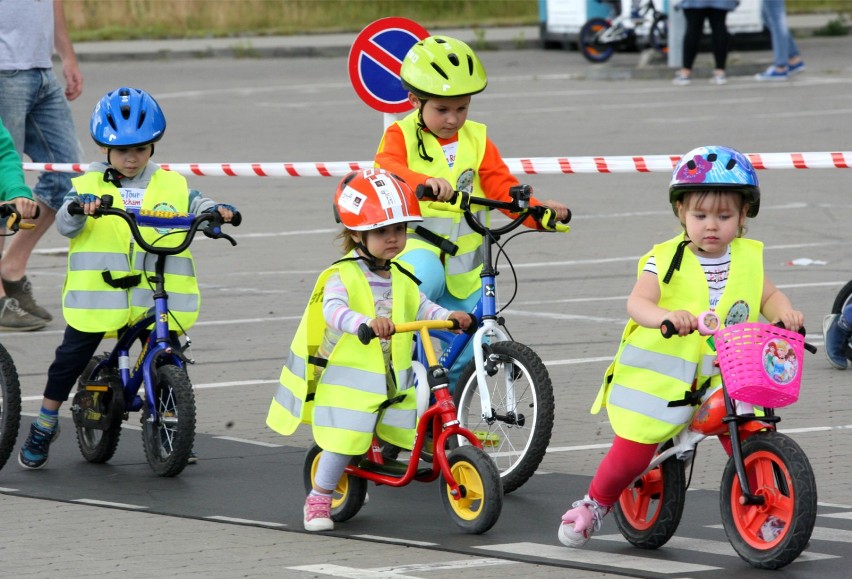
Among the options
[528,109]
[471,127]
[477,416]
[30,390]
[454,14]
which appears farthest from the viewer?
[454,14]

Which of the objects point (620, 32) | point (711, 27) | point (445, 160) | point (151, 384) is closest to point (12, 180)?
point (151, 384)

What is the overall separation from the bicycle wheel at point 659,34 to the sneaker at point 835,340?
18704 millimetres

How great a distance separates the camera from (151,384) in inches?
303

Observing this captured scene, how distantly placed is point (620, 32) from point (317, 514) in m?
22.8

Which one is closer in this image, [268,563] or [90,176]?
[268,563]

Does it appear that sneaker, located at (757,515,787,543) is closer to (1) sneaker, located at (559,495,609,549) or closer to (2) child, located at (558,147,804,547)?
(2) child, located at (558,147,804,547)

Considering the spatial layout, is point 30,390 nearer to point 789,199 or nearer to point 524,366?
point 524,366

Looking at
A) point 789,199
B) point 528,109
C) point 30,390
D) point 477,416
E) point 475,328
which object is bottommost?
Result: point 528,109

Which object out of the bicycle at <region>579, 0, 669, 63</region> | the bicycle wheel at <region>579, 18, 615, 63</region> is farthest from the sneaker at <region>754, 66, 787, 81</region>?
the bicycle wheel at <region>579, 18, 615, 63</region>

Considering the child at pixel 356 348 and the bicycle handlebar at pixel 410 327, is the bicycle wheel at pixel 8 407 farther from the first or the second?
the bicycle handlebar at pixel 410 327

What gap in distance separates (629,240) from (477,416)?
6.92 metres

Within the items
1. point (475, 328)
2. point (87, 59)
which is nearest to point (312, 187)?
point (475, 328)

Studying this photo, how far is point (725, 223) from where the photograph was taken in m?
6.04

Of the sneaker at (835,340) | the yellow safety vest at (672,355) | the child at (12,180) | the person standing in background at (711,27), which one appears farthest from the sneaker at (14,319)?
the person standing in background at (711,27)
